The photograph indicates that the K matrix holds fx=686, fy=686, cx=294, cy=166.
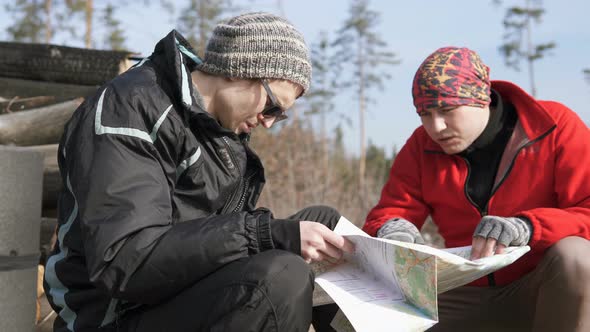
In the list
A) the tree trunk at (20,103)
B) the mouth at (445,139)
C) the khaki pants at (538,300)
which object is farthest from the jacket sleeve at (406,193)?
the tree trunk at (20,103)

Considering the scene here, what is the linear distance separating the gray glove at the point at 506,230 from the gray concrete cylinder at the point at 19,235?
204cm

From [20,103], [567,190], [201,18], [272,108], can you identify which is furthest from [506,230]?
[201,18]

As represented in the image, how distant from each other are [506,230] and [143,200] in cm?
143

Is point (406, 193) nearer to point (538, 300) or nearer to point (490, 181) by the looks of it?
point (490, 181)

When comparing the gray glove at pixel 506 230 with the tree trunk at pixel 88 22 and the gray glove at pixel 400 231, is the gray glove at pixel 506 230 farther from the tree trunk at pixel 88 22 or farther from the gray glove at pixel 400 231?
the tree trunk at pixel 88 22

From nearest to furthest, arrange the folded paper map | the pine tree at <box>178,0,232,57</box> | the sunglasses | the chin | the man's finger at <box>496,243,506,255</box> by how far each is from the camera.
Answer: the folded paper map → the man's finger at <box>496,243,506,255</box> → the sunglasses → the chin → the pine tree at <box>178,0,232,57</box>

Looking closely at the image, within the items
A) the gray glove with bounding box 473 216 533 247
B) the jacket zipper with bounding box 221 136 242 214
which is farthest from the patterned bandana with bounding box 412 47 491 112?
the jacket zipper with bounding box 221 136 242 214

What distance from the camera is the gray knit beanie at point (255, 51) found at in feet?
8.98

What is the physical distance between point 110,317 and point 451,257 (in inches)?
46.9

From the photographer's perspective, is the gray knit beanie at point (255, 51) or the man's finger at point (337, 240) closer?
the man's finger at point (337, 240)

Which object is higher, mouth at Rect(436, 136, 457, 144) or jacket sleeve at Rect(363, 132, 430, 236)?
mouth at Rect(436, 136, 457, 144)

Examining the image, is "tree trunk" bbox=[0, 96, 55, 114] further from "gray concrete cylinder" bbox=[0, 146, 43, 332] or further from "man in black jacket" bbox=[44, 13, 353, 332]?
"man in black jacket" bbox=[44, 13, 353, 332]

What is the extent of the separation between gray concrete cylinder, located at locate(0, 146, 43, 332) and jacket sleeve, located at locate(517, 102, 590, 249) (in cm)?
223

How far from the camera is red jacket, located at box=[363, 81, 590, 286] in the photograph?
301cm
